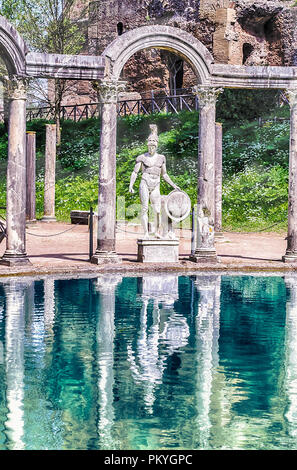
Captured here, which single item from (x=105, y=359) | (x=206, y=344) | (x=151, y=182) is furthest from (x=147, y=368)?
(x=151, y=182)

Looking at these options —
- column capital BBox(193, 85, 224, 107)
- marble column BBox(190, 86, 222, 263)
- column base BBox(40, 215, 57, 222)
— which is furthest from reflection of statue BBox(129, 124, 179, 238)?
column base BBox(40, 215, 57, 222)

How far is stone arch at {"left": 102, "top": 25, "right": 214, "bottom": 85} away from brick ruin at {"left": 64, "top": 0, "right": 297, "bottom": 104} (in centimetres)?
1992

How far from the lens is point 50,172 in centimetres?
2283

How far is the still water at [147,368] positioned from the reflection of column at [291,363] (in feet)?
0.04

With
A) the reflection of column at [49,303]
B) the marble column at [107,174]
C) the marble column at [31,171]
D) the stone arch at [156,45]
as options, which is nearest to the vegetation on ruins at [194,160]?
the marble column at [31,171]

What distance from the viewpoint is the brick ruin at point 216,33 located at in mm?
34375

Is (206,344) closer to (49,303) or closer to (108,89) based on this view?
(49,303)

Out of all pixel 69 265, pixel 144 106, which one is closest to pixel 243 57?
pixel 144 106

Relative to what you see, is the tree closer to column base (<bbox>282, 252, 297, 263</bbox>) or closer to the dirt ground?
the dirt ground

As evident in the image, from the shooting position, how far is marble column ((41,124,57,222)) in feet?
74.7

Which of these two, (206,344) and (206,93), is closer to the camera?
(206,344)

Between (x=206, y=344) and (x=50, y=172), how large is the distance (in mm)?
15545

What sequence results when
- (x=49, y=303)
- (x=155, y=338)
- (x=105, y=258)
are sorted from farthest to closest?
1. (x=105, y=258)
2. (x=49, y=303)
3. (x=155, y=338)

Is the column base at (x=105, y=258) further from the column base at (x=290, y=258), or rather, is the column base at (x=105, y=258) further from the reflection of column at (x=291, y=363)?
the reflection of column at (x=291, y=363)
